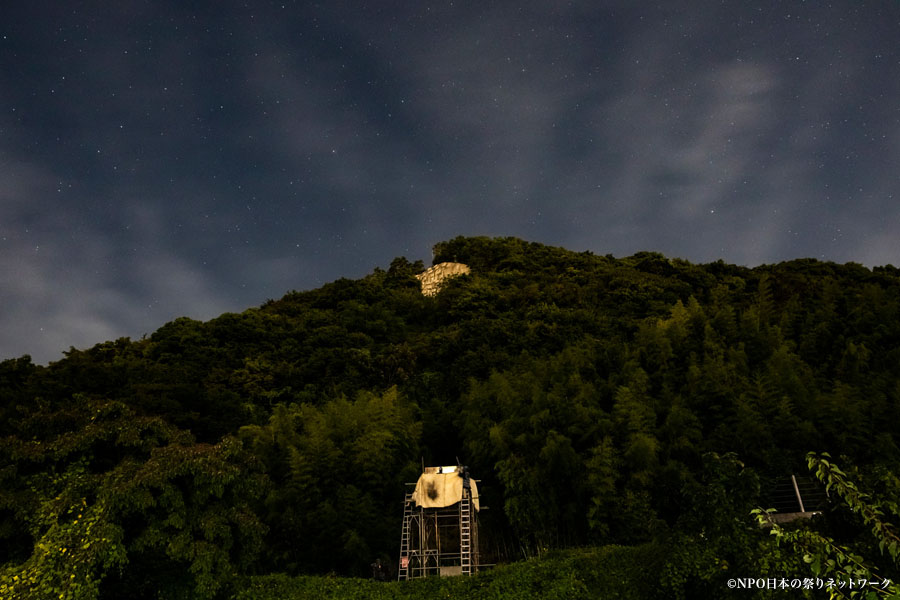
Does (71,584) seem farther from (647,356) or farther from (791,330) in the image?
(791,330)

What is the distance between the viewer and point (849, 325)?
14.2 meters

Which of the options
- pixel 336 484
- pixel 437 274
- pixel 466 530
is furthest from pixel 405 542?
pixel 437 274

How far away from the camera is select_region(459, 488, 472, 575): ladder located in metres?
11.1

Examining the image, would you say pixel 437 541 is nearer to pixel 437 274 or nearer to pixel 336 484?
pixel 336 484

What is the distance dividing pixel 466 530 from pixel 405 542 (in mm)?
1378

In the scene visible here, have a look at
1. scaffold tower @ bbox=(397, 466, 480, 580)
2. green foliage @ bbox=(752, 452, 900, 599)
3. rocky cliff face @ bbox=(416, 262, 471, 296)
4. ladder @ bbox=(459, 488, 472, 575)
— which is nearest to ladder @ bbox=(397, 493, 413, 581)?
scaffold tower @ bbox=(397, 466, 480, 580)

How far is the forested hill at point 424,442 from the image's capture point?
6.96 m

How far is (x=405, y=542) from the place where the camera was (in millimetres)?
11688

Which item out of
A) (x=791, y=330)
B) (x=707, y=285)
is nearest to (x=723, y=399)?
(x=791, y=330)

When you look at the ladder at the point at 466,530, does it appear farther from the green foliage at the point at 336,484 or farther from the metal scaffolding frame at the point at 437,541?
the green foliage at the point at 336,484

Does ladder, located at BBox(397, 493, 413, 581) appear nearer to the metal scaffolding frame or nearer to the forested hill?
the metal scaffolding frame

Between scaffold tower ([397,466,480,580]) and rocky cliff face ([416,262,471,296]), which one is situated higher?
rocky cliff face ([416,262,471,296])

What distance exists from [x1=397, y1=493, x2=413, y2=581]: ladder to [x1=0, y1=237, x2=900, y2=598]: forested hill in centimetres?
32

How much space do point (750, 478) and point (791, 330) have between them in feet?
36.5
